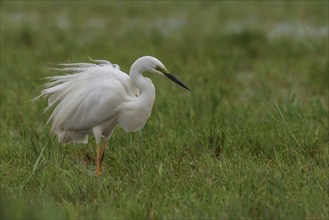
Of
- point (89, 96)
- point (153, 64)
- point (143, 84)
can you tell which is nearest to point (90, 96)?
point (89, 96)

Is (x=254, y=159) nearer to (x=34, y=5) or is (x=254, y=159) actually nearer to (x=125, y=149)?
(x=125, y=149)

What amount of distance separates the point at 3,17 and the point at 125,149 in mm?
5777

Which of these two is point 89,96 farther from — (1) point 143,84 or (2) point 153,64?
(2) point 153,64

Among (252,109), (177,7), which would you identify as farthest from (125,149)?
(177,7)

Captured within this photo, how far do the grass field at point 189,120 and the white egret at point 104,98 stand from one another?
27 centimetres

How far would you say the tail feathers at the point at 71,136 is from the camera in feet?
16.3

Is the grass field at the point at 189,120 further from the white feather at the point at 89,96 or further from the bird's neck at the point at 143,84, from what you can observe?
the bird's neck at the point at 143,84

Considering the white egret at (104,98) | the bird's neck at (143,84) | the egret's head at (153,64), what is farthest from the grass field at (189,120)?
the egret's head at (153,64)

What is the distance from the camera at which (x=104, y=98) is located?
4.63 metres

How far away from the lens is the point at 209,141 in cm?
535

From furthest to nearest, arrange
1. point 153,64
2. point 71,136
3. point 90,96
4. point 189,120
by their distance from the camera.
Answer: point 189,120, point 71,136, point 90,96, point 153,64

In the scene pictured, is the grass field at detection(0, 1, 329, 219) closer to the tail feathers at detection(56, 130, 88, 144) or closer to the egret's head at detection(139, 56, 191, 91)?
the tail feathers at detection(56, 130, 88, 144)

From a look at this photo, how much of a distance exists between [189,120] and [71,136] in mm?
1300

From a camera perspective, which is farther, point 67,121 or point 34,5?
point 34,5
